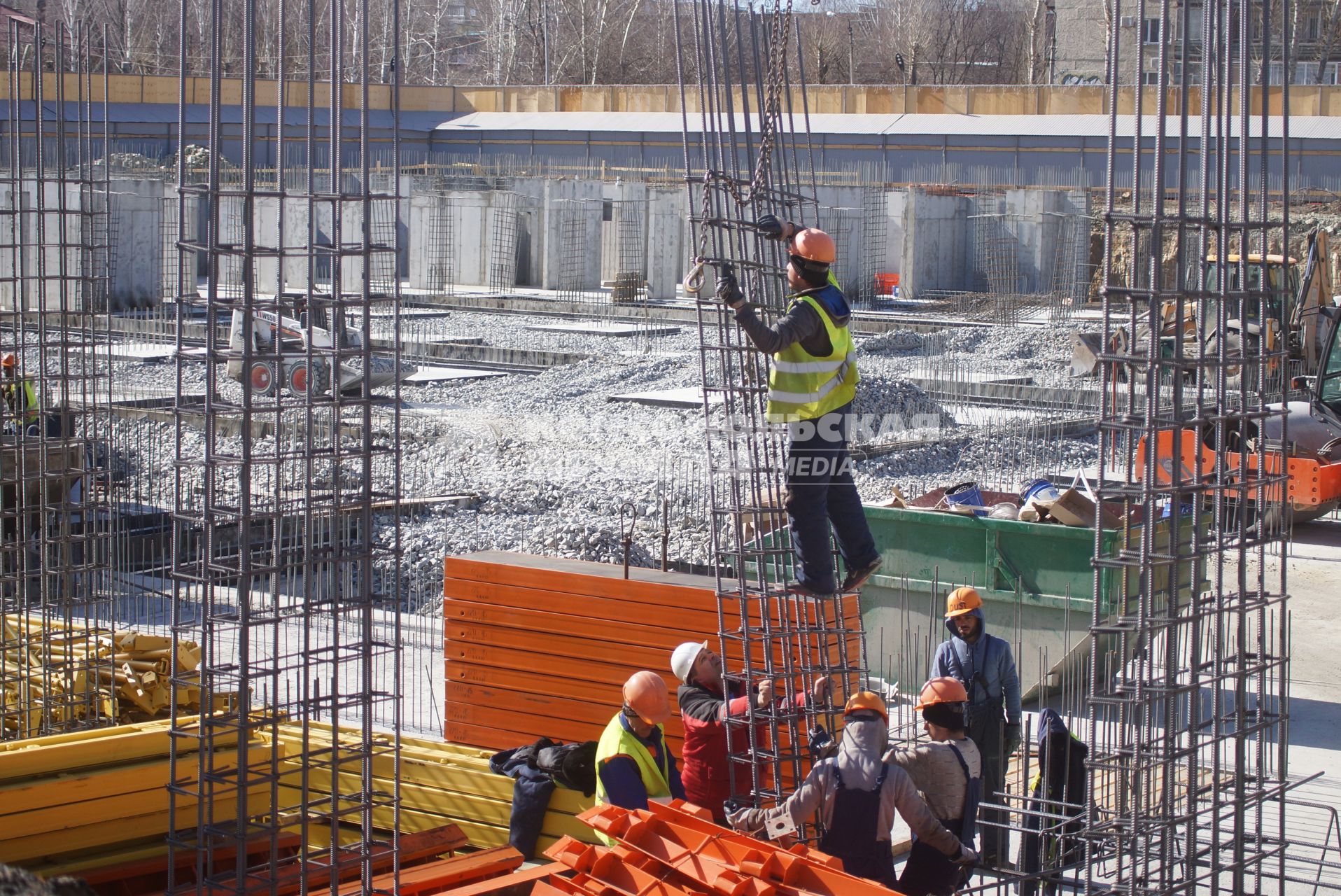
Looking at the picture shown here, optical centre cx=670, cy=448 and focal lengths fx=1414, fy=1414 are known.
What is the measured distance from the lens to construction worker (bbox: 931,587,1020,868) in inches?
287

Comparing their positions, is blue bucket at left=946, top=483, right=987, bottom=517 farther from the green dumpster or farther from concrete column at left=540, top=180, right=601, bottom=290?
concrete column at left=540, top=180, right=601, bottom=290

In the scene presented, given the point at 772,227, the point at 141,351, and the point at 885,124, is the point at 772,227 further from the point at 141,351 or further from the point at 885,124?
the point at 885,124

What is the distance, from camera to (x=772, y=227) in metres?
6.09

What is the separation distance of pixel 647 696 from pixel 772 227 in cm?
208

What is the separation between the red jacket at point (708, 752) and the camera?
263 inches

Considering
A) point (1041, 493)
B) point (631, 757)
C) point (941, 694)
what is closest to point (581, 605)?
point (631, 757)

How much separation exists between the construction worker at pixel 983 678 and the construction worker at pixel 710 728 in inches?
34.5

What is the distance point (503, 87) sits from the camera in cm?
5528

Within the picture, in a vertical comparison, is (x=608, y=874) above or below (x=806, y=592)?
below

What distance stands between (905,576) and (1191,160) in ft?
32.8

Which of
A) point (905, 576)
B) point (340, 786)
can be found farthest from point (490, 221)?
point (340, 786)

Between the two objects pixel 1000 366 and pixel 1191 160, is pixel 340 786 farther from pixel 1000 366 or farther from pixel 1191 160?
pixel 1000 366

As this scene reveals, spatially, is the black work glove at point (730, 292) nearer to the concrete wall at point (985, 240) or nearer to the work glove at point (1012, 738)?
the work glove at point (1012, 738)

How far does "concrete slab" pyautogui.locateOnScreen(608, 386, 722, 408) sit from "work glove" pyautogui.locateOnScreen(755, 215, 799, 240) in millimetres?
13981
